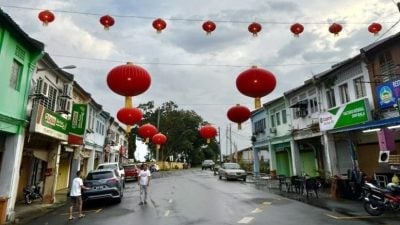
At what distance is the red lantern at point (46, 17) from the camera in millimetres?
9453

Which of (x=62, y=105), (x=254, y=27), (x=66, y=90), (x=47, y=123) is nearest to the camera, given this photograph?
(x=254, y=27)

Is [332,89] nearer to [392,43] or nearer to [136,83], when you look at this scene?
[392,43]

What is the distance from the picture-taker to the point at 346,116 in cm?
1784

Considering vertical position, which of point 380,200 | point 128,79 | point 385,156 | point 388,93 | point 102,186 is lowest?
point 380,200

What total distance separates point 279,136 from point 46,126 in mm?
20682

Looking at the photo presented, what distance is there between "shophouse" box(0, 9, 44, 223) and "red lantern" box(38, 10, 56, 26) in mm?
2750

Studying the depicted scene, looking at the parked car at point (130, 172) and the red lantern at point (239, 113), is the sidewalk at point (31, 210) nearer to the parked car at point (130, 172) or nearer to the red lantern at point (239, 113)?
the red lantern at point (239, 113)

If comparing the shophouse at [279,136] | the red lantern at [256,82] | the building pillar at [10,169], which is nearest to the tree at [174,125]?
the shophouse at [279,136]

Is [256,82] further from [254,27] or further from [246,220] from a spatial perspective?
[246,220]

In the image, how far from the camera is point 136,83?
822cm

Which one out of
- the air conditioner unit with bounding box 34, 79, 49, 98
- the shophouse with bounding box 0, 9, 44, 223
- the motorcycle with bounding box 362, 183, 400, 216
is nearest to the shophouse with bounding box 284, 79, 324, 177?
the motorcycle with bounding box 362, 183, 400, 216

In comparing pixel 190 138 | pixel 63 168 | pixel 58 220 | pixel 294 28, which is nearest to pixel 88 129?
pixel 63 168

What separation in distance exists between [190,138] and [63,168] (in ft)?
146

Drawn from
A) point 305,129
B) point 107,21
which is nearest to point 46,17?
point 107,21
